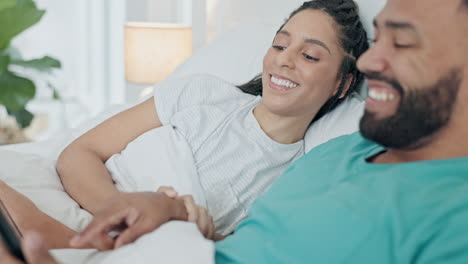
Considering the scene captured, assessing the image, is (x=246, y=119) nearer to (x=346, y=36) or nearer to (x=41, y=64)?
(x=346, y=36)

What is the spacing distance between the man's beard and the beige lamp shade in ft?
6.10

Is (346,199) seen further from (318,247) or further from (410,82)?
(410,82)

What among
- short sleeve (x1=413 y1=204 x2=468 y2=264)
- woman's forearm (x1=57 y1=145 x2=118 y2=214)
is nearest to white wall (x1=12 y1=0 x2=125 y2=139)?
woman's forearm (x1=57 y1=145 x2=118 y2=214)

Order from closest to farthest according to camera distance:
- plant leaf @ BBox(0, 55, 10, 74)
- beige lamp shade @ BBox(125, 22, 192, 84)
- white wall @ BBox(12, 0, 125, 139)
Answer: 1. plant leaf @ BBox(0, 55, 10, 74)
2. beige lamp shade @ BBox(125, 22, 192, 84)
3. white wall @ BBox(12, 0, 125, 139)

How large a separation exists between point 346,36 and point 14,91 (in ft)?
5.08

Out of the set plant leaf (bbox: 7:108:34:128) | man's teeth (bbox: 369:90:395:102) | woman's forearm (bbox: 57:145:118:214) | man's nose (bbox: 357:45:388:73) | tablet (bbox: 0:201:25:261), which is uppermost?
man's nose (bbox: 357:45:388:73)

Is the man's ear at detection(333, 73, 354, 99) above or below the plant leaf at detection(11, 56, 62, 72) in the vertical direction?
above

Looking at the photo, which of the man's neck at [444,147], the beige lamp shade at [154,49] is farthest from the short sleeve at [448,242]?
the beige lamp shade at [154,49]

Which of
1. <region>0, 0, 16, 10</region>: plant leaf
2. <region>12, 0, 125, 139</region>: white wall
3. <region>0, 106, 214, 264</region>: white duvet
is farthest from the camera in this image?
<region>12, 0, 125, 139</region>: white wall

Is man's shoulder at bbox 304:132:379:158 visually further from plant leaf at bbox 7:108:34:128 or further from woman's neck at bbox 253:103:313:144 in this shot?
plant leaf at bbox 7:108:34:128

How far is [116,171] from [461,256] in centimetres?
88

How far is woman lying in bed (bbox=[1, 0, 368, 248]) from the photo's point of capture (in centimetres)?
134

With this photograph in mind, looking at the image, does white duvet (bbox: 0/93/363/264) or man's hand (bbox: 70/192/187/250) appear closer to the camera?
man's hand (bbox: 70/192/187/250)

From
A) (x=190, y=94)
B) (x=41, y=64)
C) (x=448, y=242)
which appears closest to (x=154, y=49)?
(x=41, y=64)
